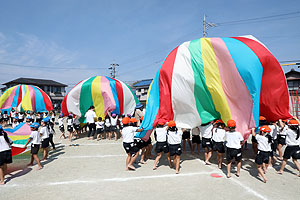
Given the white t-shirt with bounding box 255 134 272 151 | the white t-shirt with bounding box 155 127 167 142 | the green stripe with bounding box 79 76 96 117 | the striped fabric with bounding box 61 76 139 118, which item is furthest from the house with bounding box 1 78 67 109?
the white t-shirt with bounding box 255 134 272 151

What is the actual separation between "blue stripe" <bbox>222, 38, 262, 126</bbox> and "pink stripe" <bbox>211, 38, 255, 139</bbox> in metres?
0.10

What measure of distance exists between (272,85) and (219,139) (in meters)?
2.46

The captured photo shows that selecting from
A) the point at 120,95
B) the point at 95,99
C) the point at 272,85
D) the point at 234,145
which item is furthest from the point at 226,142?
the point at 95,99

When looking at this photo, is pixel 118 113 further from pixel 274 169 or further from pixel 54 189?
pixel 274 169

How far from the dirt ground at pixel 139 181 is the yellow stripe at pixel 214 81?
177 cm

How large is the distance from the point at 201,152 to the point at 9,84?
3671cm

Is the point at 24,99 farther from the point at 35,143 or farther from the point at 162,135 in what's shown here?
the point at 162,135

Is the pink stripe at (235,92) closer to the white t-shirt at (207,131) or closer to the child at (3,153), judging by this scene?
the white t-shirt at (207,131)

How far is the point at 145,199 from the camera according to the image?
3986 millimetres

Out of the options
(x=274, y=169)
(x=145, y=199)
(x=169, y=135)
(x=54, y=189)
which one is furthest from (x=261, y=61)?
(x=54, y=189)

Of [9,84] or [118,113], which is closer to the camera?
[118,113]

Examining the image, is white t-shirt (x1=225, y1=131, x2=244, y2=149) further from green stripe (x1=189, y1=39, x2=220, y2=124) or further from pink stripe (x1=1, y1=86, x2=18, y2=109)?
pink stripe (x1=1, y1=86, x2=18, y2=109)

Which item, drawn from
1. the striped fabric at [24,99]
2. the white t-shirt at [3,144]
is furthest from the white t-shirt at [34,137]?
the striped fabric at [24,99]

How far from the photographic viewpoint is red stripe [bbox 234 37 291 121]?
5.93m
